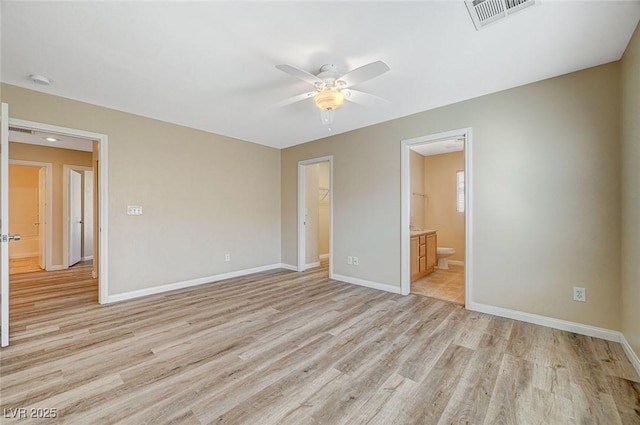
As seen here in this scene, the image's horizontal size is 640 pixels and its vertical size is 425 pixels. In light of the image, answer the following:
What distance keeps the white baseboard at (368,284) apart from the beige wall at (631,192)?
2.15 meters

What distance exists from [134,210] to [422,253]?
4.45m

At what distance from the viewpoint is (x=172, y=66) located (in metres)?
2.37

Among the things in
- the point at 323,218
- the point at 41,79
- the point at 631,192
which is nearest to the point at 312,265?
the point at 323,218

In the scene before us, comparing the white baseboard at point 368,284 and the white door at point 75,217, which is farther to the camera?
the white door at point 75,217

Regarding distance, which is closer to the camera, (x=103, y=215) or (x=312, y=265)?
(x=103, y=215)

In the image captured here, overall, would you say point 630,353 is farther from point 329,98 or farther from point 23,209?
point 23,209

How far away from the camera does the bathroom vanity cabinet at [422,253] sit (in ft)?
13.5

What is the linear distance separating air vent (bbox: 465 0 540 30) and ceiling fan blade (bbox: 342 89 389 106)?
1132 mm

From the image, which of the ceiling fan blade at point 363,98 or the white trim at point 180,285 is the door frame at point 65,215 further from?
the ceiling fan blade at point 363,98

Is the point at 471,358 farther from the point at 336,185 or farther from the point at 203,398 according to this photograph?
the point at 336,185

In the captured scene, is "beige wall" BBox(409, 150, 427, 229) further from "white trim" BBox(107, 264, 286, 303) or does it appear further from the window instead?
"white trim" BBox(107, 264, 286, 303)

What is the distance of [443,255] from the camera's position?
5.12 meters

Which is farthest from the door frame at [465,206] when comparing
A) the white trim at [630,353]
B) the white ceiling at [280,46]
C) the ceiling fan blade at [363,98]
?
the white trim at [630,353]

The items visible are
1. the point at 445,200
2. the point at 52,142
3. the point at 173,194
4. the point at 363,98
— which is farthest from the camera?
the point at 445,200
